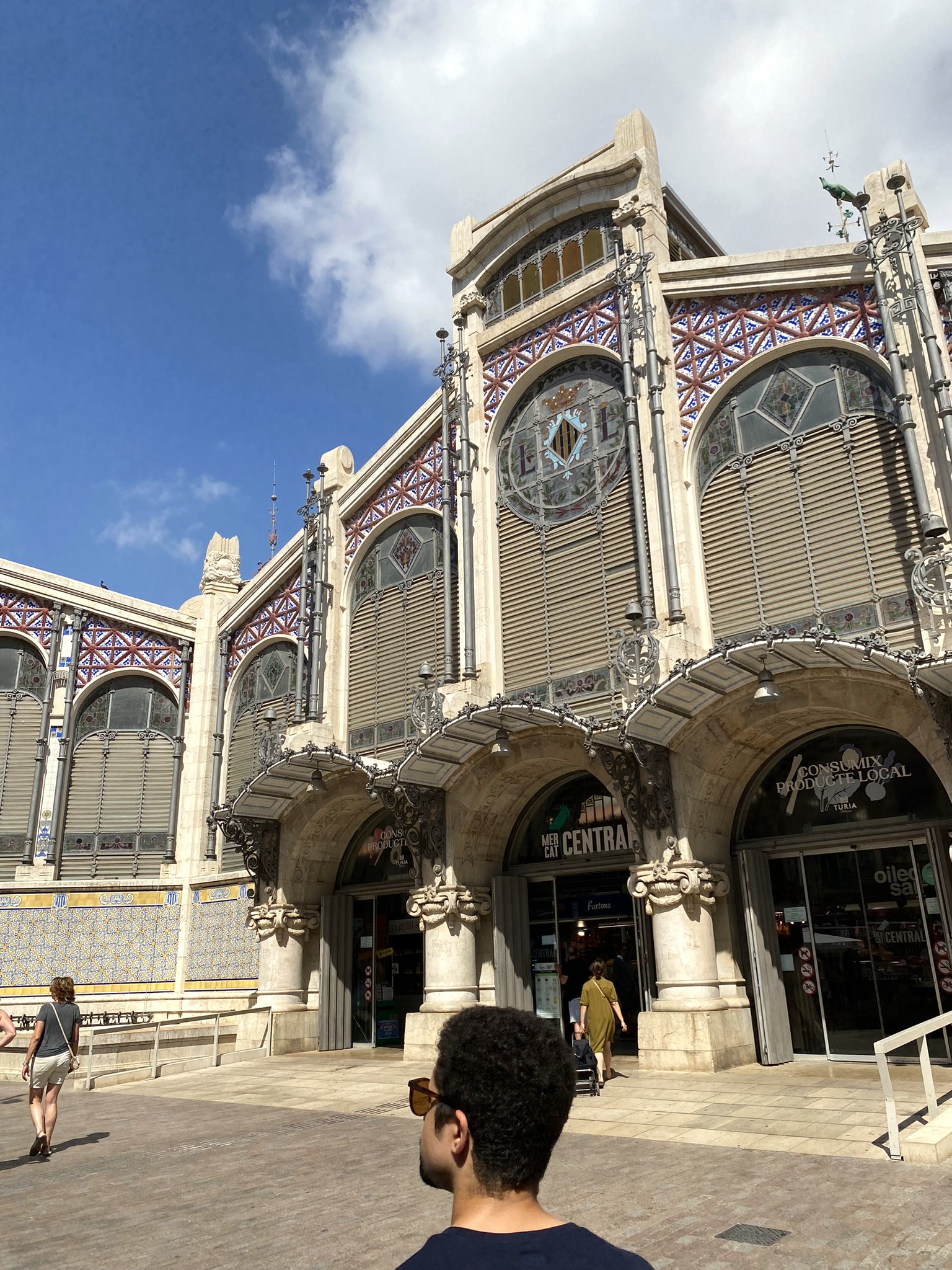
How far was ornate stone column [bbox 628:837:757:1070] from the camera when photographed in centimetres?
1274

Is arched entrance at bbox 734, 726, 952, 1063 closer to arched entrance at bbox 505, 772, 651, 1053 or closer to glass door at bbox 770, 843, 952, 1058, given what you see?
glass door at bbox 770, 843, 952, 1058

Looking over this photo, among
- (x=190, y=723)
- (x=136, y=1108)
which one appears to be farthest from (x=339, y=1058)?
(x=190, y=723)

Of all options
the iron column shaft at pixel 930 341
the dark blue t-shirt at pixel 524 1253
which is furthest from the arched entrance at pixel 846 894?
the dark blue t-shirt at pixel 524 1253

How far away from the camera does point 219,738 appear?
76.1ft

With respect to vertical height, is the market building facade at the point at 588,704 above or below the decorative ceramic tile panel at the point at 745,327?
below

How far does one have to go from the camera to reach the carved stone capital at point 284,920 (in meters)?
19.1

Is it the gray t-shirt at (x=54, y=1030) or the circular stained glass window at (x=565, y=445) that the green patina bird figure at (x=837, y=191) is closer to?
the circular stained glass window at (x=565, y=445)

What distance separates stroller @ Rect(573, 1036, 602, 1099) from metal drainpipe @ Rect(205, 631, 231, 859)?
1235cm

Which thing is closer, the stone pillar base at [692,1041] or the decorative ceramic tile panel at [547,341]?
the stone pillar base at [692,1041]

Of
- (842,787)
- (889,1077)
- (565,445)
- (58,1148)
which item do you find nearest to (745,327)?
→ (565,445)

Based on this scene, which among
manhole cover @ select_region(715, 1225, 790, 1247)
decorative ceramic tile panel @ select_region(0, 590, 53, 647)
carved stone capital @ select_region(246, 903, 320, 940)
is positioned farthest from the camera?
decorative ceramic tile panel @ select_region(0, 590, 53, 647)

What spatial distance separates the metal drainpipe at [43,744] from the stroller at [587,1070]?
16.0 m

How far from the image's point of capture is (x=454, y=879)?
641 inches

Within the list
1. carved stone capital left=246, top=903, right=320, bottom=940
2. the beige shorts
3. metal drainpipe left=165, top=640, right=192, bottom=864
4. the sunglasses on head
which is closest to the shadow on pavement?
the beige shorts
